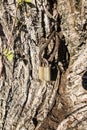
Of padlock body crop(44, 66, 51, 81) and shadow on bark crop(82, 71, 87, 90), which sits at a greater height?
padlock body crop(44, 66, 51, 81)

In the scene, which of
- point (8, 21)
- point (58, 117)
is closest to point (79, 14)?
point (8, 21)

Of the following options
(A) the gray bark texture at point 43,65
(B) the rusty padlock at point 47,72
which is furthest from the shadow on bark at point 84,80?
(B) the rusty padlock at point 47,72

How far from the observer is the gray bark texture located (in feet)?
9.10

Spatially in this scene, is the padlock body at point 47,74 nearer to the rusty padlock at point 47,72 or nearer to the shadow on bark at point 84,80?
the rusty padlock at point 47,72

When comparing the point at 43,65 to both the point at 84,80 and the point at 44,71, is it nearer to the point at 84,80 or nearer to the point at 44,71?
the point at 44,71

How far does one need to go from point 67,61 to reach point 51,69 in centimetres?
13

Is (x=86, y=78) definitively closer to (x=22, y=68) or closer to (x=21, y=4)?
(x=22, y=68)

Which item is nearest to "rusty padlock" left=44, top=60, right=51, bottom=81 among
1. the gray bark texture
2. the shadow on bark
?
the gray bark texture

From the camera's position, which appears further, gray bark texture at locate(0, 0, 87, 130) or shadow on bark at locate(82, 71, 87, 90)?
shadow on bark at locate(82, 71, 87, 90)

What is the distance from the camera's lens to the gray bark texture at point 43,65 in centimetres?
277

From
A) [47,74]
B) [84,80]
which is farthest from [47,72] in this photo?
[84,80]

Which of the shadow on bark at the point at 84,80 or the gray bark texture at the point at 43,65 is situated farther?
the shadow on bark at the point at 84,80

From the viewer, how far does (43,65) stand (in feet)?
9.41

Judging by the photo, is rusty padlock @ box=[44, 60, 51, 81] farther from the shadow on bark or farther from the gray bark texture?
the shadow on bark
